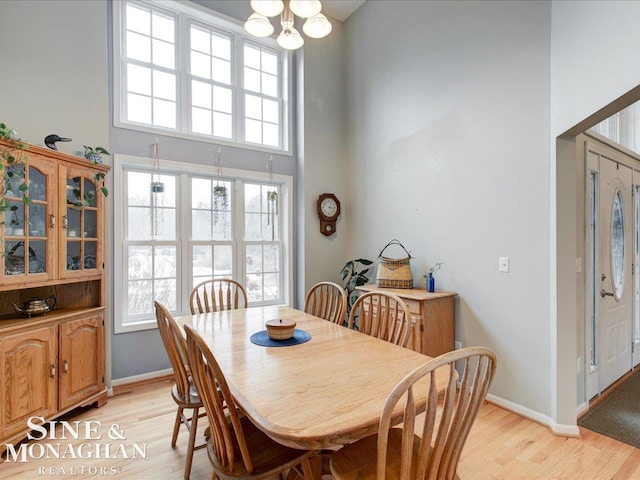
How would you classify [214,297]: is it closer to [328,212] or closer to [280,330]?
[280,330]

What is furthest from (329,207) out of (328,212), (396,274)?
(396,274)

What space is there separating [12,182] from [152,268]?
1.41 metres

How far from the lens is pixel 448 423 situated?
1032 mm

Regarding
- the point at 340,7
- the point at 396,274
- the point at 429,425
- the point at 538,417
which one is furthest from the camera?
the point at 340,7

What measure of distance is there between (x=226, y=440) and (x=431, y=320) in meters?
2.06

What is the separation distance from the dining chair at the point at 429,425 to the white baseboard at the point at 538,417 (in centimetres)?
164

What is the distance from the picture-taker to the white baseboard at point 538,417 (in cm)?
228

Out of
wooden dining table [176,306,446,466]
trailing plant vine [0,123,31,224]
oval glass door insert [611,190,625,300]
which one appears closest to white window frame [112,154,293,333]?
trailing plant vine [0,123,31,224]

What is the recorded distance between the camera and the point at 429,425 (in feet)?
3.17

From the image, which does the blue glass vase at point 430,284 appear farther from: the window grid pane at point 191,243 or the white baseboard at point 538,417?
the window grid pane at point 191,243

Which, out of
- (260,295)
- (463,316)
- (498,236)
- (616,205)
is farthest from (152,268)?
(616,205)

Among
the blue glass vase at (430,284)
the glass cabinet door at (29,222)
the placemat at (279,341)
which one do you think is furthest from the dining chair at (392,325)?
the glass cabinet door at (29,222)

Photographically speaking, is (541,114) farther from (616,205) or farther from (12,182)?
(12,182)

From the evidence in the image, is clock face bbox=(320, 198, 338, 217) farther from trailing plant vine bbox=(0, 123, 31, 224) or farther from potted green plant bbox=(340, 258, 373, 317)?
trailing plant vine bbox=(0, 123, 31, 224)
